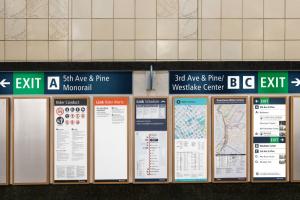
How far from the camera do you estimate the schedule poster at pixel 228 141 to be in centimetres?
596

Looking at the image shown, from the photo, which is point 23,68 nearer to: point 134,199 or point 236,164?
point 134,199


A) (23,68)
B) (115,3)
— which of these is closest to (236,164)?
(115,3)

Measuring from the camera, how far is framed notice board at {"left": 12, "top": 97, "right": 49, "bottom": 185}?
588 centimetres

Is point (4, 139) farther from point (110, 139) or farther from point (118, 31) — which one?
point (118, 31)

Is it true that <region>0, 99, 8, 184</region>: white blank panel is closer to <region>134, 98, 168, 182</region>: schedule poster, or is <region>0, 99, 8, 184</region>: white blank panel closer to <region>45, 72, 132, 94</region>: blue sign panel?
<region>45, 72, 132, 94</region>: blue sign panel

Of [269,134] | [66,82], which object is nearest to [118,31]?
[66,82]

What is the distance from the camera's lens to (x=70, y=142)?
19.3 feet

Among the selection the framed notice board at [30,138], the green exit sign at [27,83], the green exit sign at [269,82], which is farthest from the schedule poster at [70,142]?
the green exit sign at [269,82]

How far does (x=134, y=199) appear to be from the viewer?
5.96 m

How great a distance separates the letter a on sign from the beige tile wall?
24cm

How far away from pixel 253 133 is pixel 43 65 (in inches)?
110

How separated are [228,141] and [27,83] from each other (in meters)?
2.64

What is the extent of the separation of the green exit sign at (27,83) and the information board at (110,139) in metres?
0.75

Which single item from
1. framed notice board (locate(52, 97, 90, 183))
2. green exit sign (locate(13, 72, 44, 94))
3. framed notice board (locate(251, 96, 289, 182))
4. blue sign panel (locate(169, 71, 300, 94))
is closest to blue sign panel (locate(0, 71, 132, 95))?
green exit sign (locate(13, 72, 44, 94))
